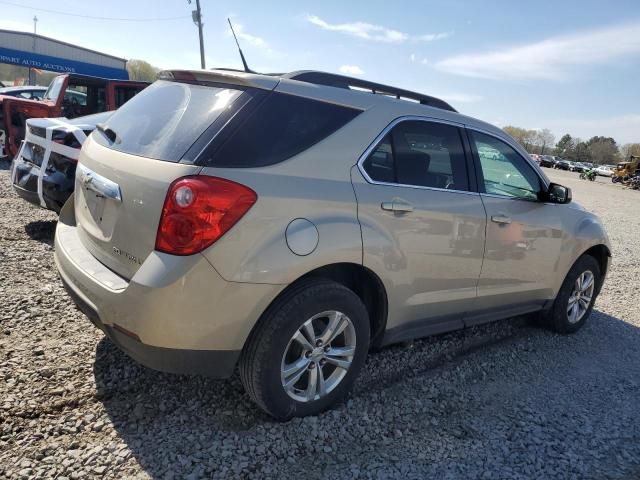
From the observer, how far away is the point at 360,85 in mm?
3180

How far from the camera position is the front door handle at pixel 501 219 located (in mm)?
3553

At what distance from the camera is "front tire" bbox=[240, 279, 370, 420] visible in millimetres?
2514

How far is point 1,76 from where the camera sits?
182 feet

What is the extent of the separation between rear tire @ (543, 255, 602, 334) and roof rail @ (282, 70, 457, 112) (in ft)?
6.73

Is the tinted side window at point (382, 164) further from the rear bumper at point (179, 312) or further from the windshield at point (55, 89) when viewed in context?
the windshield at point (55, 89)

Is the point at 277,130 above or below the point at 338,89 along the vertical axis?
below

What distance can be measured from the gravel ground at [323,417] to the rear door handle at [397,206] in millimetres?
1190

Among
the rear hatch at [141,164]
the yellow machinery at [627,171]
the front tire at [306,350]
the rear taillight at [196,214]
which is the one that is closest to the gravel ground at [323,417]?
the front tire at [306,350]

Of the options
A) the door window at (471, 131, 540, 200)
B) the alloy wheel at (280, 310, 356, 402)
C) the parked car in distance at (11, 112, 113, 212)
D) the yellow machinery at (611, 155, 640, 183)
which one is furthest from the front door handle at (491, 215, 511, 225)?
the yellow machinery at (611, 155, 640, 183)

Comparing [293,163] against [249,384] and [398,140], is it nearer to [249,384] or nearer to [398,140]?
[398,140]

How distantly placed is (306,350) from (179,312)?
0.76 meters

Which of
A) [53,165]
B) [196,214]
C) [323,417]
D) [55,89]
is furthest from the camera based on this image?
[55,89]

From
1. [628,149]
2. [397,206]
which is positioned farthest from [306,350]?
[628,149]

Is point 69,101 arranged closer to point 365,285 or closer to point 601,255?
point 365,285
